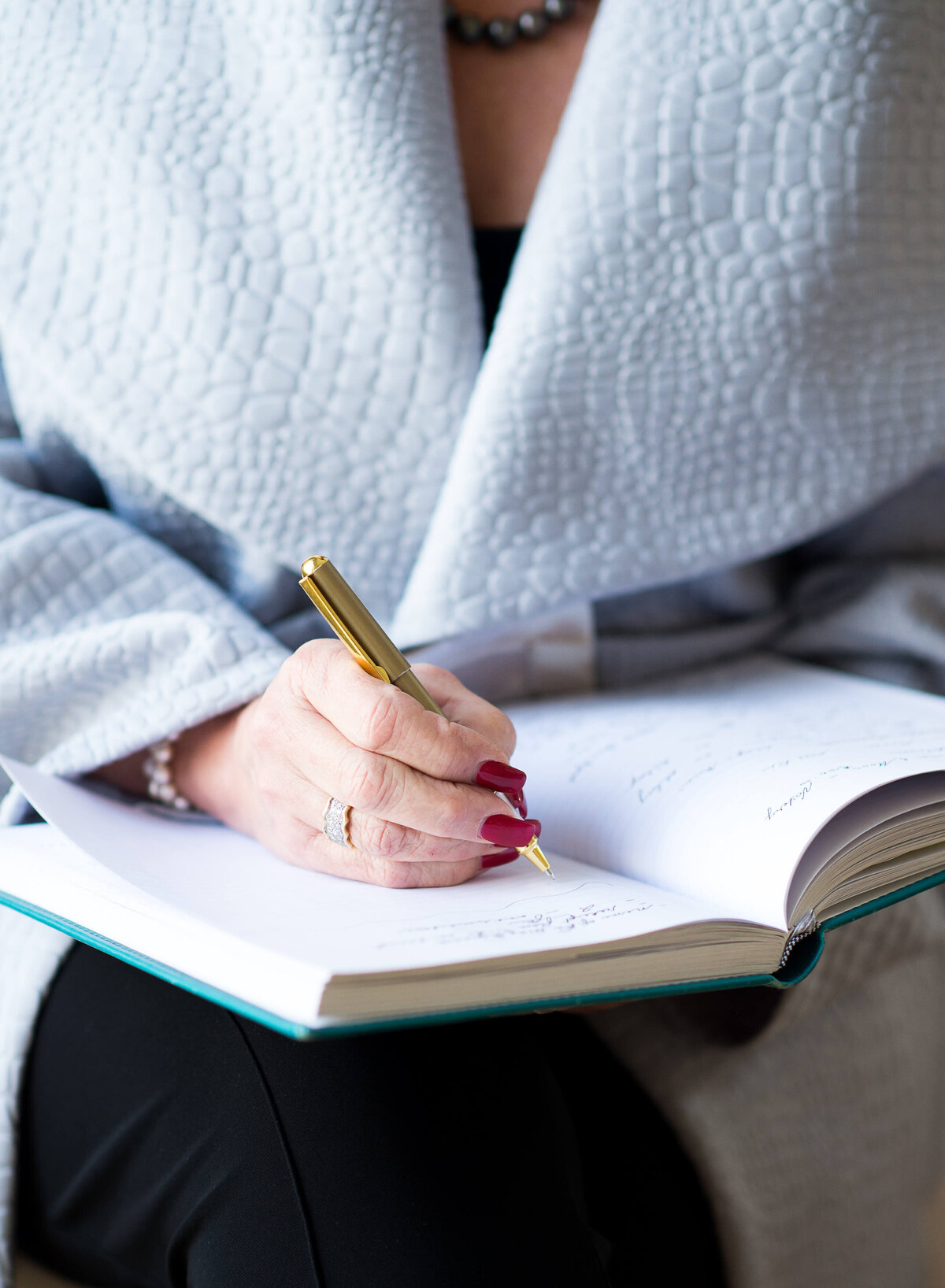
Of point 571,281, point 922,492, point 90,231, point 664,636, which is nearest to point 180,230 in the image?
point 90,231

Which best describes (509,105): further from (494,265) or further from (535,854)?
(535,854)

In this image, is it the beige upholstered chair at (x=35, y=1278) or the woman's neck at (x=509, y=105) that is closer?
the beige upholstered chair at (x=35, y=1278)

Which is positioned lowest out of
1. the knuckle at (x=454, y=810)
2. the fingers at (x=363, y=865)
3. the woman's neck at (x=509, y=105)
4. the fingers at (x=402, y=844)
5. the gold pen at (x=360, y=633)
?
the fingers at (x=363, y=865)

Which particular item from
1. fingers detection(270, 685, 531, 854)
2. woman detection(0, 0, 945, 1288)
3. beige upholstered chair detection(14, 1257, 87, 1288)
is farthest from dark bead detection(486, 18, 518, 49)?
beige upholstered chair detection(14, 1257, 87, 1288)

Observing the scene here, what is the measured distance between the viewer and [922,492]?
0.63m

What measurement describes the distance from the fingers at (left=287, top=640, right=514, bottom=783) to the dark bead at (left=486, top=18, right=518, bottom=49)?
51 centimetres

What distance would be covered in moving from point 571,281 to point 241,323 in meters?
0.18

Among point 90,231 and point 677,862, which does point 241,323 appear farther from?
point 677,862

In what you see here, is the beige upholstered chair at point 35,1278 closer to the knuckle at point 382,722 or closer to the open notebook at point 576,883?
the open notebook at point 576,883

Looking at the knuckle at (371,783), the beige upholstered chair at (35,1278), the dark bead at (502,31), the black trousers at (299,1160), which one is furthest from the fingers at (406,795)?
the dark bead at (502,31)

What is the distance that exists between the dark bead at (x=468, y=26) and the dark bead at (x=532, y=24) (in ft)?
0.09

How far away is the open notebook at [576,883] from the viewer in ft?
0.95

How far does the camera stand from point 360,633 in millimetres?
Result: 367

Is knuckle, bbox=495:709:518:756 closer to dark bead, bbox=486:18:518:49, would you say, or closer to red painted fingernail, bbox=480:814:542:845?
red painted fingernail, bbox=480:814:542:845
